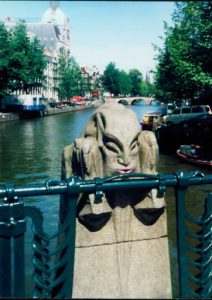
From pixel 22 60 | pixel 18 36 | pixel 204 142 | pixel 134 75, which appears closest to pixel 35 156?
pixel 204 142

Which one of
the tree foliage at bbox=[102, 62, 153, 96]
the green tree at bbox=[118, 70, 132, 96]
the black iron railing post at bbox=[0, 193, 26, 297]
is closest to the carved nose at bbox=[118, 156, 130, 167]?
the black iron railing post at bbox=[0, 193, 26, 297]

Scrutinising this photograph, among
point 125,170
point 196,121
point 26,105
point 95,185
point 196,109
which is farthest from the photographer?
point 26,105

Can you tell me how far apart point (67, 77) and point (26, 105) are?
2805 cm

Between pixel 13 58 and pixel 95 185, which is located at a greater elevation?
pixel 13 58

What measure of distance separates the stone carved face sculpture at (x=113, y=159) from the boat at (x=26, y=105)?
55.4 m

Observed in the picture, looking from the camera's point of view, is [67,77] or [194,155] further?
[67,77]

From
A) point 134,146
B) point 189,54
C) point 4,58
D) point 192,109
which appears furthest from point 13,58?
point 134,146

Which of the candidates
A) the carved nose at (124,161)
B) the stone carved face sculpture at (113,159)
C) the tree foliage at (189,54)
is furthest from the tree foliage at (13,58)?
the carved nose at (124,161)

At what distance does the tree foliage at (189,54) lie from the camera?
1847 centimetres

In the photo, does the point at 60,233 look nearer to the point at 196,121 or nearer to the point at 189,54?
the point at 189,54

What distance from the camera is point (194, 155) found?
19062 mm

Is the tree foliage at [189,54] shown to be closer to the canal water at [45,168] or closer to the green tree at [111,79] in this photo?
the canal water at [45,168]

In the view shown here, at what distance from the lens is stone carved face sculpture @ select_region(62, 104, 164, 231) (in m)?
3.26

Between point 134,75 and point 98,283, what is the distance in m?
156
